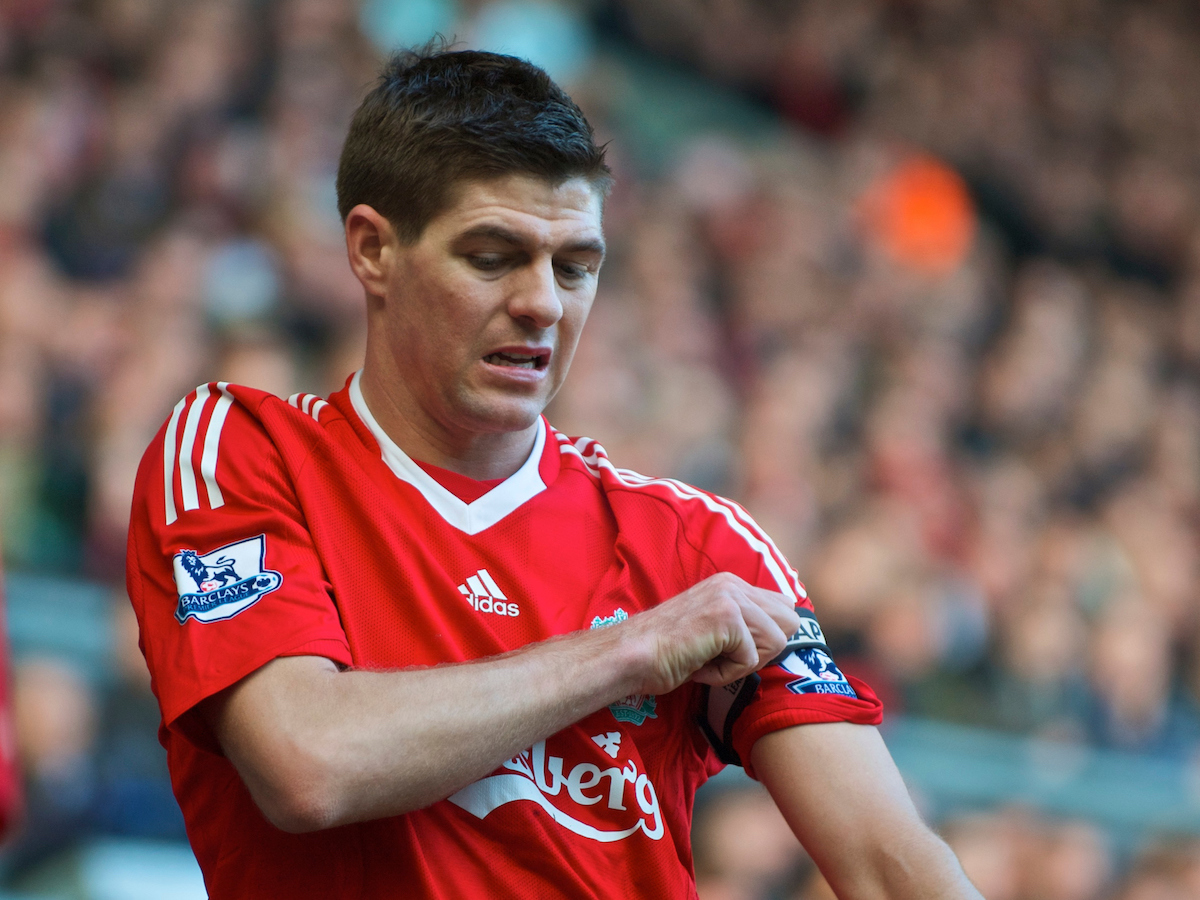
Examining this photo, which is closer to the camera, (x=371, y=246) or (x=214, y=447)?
(x=214, y=447)

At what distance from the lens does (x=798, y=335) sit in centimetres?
652

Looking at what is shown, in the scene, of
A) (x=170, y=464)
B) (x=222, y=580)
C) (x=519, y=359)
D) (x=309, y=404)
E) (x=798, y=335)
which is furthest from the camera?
(x=798, y=335)

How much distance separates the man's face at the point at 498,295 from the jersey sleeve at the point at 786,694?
0.37 meters

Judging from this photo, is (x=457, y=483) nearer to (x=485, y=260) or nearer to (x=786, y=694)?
(x=485, y=260)

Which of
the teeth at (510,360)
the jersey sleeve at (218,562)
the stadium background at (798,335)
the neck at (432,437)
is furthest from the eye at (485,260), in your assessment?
the stadium background at (798,335)

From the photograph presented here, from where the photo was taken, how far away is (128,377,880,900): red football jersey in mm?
1473

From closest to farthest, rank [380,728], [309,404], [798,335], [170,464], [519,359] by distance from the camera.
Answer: [380,728] < [170,464] < [519,359] < [309,404] < [798,335]

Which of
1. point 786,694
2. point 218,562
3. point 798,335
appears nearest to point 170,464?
point 218,562

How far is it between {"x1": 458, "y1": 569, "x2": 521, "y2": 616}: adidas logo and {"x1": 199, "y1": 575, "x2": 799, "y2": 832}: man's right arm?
16 cm

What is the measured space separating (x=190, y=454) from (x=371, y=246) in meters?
0.37

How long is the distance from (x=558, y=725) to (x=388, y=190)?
0.72 meters

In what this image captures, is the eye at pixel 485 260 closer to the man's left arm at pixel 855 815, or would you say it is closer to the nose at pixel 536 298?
the nose at pixel 536 298

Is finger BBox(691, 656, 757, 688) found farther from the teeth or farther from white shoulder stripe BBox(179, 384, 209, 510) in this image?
white shoulder stripe BBox(179, 384, 209, 510)

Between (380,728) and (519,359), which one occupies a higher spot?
(519,359)
